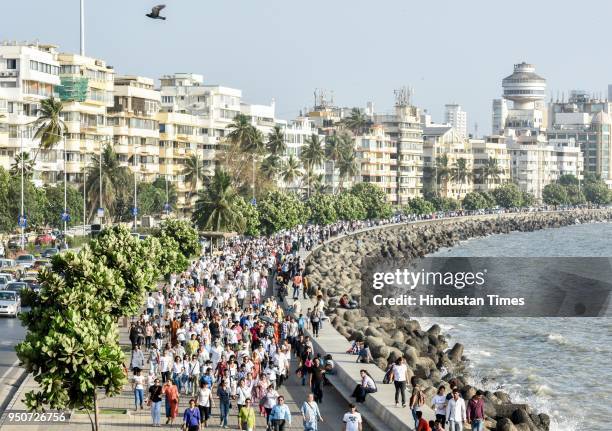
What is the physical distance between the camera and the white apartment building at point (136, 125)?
419ft

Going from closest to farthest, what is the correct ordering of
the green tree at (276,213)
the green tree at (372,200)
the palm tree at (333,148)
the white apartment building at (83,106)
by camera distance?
the green tree at (276,213) → the white apartment building at (83,106) → the green tree at (372,200) → the palm tree at (333,148)

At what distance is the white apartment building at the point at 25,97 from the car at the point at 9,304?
4995 centimetres

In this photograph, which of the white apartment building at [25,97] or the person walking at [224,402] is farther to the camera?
the white apartment building at [25,97]

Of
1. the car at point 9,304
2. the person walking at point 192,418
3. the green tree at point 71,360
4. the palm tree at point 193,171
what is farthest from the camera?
the palm tree at point 193,171

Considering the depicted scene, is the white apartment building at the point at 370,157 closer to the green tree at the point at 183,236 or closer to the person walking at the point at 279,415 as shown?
the green tree at the point at 183,236

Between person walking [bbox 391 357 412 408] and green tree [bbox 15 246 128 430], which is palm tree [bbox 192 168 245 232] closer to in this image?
person walking [bbox 391 357 412 408]

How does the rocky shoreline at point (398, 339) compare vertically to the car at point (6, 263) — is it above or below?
below

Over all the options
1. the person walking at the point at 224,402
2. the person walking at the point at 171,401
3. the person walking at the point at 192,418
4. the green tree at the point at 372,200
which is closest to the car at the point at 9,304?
the person walking at the point at 171,401

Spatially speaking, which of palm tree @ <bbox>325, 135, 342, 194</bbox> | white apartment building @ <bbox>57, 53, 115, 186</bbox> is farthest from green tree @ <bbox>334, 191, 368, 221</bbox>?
white apartment building @ <bbox>57, 53, 115, 186</bbox>

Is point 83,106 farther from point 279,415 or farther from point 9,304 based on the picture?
point 279,415

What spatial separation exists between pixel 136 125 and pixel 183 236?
6567cm

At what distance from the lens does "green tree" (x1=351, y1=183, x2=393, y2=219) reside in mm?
161700

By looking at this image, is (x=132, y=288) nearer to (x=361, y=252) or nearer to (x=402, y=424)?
(x=402, y=424)

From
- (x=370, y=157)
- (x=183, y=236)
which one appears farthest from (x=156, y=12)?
(x=370, y=157)
